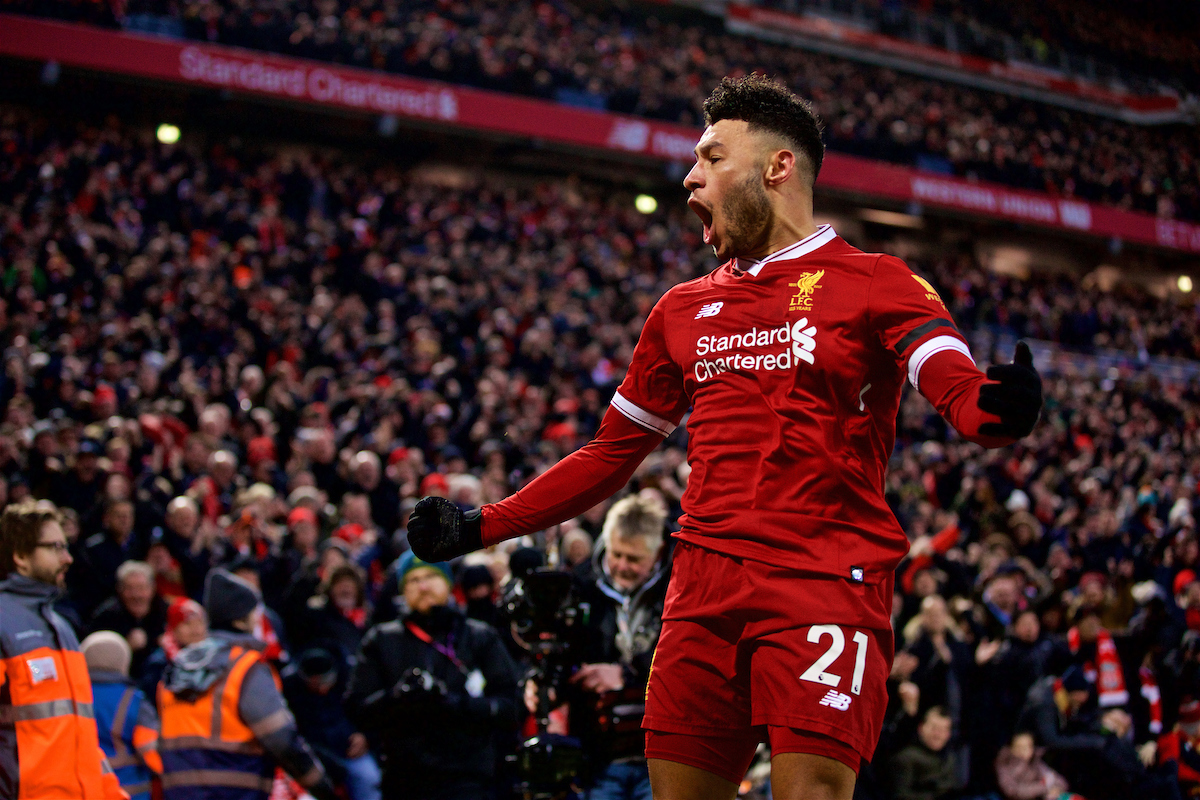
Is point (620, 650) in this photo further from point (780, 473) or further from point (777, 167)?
point (777, 167)

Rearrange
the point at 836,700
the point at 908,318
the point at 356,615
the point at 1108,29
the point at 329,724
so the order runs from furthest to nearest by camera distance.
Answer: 1. the point at 1108,29
2. the point at 356,615
3. the point at 329,724
4. the point at 908,318
5. the point at 836,700

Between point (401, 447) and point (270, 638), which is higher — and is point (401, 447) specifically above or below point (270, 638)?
above

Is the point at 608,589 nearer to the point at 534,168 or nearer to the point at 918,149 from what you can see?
the point at 534,168

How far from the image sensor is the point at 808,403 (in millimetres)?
2119

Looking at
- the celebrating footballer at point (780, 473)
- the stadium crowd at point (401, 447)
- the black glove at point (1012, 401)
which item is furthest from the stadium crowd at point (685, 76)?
the black glove at point (1012, 401)

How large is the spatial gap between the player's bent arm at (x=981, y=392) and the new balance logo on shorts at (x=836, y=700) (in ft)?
1.71

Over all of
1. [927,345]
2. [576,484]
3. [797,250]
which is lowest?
[576,484]

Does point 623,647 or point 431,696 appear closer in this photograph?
point 431,696

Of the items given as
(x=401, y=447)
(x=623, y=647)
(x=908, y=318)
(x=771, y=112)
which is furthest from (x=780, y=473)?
(x=401, y=447)

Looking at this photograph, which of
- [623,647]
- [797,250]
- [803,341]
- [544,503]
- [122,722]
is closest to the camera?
[803,341]

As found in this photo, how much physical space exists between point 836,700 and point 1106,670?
654cm

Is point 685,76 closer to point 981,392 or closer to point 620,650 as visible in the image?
point 620,650

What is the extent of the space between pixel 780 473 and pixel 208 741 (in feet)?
9.91

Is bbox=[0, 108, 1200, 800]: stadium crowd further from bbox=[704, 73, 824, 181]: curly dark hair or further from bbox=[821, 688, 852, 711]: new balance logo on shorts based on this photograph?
bbox=[821, 688, 852, 711]: new balance logo on shorts
